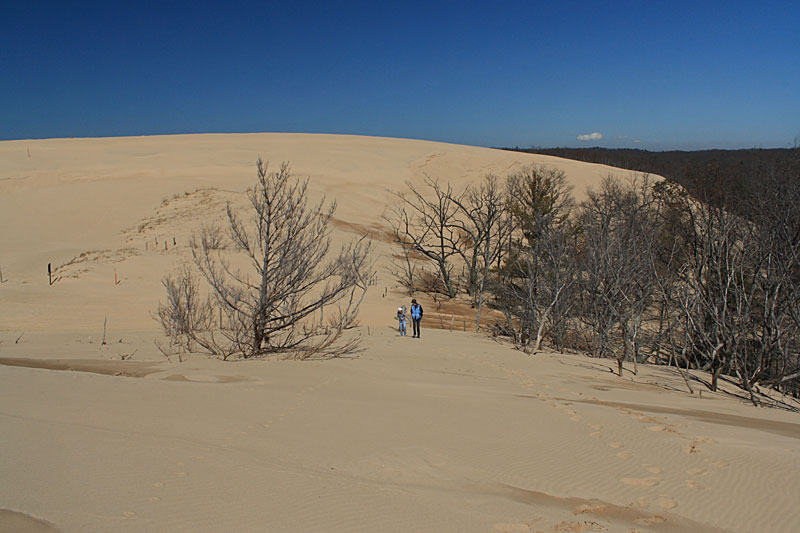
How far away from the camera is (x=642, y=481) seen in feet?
18.5

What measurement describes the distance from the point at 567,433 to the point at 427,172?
45.6m

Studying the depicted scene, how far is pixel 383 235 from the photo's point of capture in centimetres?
3519

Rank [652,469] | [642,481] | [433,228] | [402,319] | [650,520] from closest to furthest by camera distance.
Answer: [650,520] < [642,481] < [652,469] < [402,319] < [433,228]

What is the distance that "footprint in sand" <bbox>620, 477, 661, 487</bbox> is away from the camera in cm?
555

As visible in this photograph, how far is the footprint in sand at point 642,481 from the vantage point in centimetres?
555

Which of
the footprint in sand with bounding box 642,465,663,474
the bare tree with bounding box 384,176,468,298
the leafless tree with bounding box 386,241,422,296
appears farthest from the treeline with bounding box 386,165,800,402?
the footprint in sand with bounding box 642,465,663,474

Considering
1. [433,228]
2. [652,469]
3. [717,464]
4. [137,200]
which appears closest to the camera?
[652,469]

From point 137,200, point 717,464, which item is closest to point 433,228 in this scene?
point 137,200

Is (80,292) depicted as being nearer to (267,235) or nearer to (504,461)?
(267,235)

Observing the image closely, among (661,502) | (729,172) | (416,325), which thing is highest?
(729,172)

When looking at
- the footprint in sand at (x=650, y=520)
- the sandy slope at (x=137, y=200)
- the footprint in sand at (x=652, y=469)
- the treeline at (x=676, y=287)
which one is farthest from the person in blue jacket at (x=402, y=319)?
the footprint in sand at (x=650, y=520)

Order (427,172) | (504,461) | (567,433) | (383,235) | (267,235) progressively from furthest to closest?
1. (427,172)
2. (383,235)
3. (267,235)
4. (567,433)
5. (504,461)

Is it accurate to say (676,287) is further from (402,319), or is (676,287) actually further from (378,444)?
(378,444)

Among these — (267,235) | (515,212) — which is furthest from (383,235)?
(267,235)
